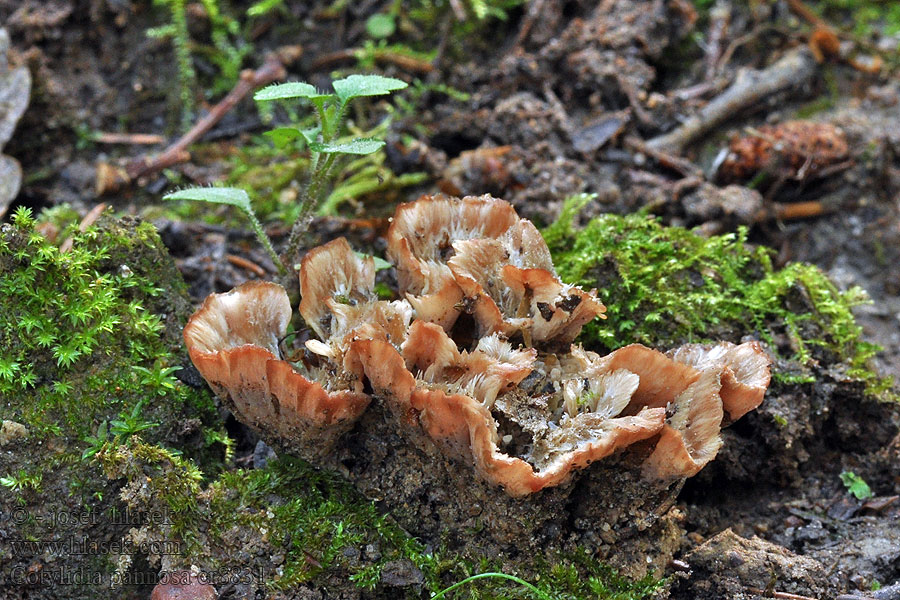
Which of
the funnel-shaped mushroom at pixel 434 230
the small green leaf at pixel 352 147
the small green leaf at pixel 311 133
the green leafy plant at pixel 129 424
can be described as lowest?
the green leafy plant at pixel 129 424

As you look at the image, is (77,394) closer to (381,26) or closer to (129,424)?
(129,424)

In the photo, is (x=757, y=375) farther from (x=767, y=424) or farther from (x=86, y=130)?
(x=86, y=130)

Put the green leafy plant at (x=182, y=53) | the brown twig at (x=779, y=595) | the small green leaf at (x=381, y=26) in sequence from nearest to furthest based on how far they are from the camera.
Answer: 1. the brown twig at (x=779, y=595)
2. the green leafy plant at (x=182, y=53)
3. the small green leaf at (x=381, y=26)

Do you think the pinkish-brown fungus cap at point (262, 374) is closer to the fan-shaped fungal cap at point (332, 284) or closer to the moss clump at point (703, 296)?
the fan-shaped fungal cap at point (332, 284)

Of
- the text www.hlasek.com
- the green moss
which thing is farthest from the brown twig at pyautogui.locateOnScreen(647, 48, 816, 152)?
the text www.hlasek.com

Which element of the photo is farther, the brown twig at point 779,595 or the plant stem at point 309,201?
the plant stem at point 309,201

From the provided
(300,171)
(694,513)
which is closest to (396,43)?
(300,171)

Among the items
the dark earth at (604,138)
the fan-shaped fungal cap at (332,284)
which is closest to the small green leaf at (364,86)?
the fan-shaped fungal cap at (332,284)

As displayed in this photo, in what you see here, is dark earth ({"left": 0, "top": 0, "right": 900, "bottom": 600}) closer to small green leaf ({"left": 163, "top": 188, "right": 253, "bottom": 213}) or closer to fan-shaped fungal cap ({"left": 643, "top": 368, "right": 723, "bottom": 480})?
fan-shaped fungal cap ({"left": 643, "top": 368, "right": 723, "bottom": 480})
